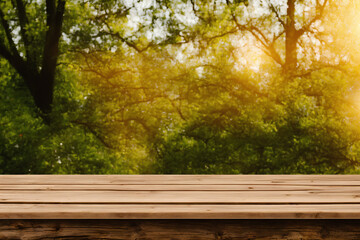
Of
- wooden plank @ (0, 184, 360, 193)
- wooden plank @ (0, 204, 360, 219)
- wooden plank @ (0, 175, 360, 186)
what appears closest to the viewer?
wooden plank @ (0, 204, 360, 219)

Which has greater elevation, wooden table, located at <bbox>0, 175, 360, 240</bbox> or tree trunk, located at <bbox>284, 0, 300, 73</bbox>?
tree trunk, located at <bbox>284, 0, 300, 73</bbox>

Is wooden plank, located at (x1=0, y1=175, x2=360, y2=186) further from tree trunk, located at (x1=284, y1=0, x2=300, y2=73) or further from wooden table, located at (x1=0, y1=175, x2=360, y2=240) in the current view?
tree trunk, located at (x1=284, y1=0, x2=300, y2=73)

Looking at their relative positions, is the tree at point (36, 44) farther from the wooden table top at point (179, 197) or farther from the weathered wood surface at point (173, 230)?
the weathered wood surface at point (173, 230)

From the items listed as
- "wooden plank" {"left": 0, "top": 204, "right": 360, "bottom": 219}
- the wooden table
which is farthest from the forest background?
"wooden plank" {"left": 0, "top": 204, "right": 360, "bottom": 219}

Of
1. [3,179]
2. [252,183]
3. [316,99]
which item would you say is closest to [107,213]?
[252,183]

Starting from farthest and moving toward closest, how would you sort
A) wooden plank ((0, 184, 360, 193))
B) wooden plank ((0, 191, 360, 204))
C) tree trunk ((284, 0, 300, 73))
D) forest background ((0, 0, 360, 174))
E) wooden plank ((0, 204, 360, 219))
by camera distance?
tree trunk ((284, 0, 300, 73)), forest background ((0, 0, 360, 174)), wooden plank ((0, 184, 360, 193)), wooden plank ((0, 191, 360, 204)), wooden plank ((0, 204, 360, 219))

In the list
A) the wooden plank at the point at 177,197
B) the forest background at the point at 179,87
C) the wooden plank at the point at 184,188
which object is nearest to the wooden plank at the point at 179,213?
the wooden plank at the point at 177,197

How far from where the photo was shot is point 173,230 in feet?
8.36

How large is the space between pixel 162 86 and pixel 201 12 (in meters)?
2.17

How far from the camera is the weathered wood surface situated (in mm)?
2547

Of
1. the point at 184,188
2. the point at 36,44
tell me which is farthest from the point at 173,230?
the point at 36,44

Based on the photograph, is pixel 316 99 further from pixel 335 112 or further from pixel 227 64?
pixel 227 64

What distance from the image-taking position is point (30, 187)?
3344 mm

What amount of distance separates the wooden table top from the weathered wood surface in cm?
9
